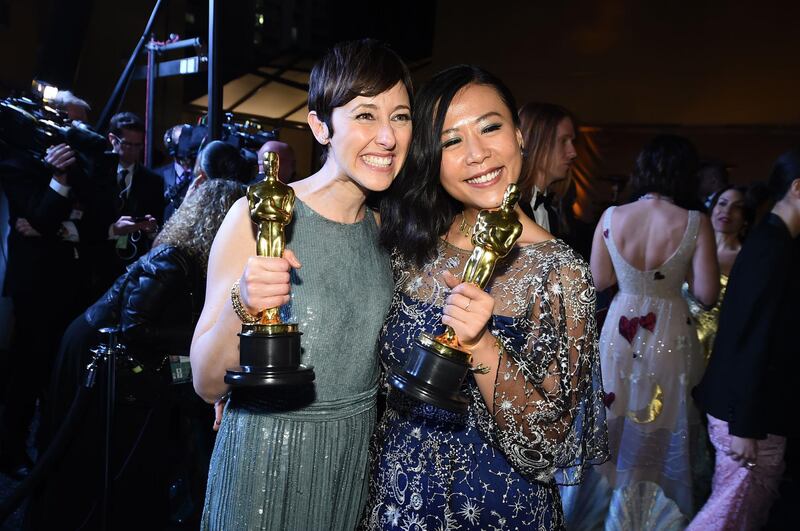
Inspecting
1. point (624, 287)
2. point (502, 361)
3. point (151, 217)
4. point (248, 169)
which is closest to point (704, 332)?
point (624, 287)

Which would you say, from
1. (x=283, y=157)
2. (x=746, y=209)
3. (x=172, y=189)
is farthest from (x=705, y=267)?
(x=172, y=189)

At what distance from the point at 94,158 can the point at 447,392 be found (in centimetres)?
354

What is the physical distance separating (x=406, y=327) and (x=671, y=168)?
2.57 metres

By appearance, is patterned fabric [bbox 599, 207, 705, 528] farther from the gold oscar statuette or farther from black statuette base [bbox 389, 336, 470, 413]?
the gold oscar statuette

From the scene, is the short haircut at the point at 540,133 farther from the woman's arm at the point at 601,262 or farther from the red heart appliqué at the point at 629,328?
the red heart appliqué at the point at 629,328

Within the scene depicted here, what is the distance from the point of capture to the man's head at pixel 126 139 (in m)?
4.82

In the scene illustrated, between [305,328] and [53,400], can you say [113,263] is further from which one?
[305,328]

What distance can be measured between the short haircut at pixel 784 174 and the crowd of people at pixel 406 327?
0.04 ft

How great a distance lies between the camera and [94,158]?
4.06m

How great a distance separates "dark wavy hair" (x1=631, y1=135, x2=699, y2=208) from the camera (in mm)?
3664

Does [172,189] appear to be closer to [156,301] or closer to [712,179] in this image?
[156,301]

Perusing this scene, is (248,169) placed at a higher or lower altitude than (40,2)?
lower

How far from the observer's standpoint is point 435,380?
4.33 ft

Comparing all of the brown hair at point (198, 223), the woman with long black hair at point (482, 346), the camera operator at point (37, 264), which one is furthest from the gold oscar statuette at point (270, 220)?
the camera operator at point (37, 264)
